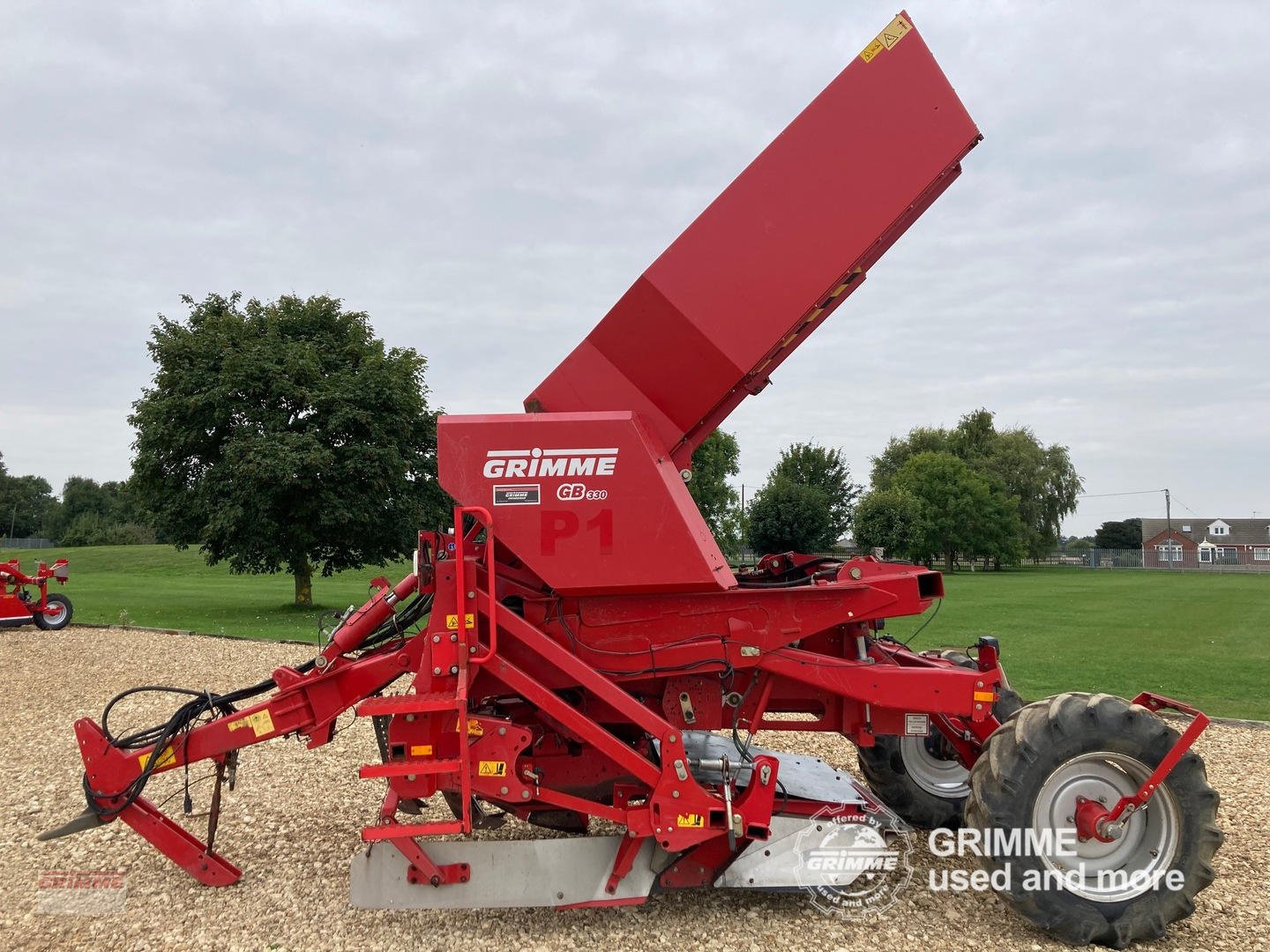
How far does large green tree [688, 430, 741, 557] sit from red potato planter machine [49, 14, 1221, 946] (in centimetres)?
4464

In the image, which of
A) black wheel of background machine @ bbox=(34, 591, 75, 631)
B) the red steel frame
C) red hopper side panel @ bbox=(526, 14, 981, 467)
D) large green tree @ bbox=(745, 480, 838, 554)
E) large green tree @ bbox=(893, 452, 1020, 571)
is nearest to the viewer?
red hopper side panel @ bbox=(526, 14, 981, 467)

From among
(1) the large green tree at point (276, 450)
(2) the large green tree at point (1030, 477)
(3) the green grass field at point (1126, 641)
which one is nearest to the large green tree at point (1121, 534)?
(2) the large green tree at point (1030, 477)

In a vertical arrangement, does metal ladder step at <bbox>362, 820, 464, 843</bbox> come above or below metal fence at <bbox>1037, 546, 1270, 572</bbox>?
above

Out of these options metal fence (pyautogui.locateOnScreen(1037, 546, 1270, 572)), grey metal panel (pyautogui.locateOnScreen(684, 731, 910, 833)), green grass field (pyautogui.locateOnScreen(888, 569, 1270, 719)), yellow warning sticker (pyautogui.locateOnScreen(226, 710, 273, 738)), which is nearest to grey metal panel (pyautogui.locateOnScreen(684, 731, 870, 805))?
grey metal panel (pyautogui.locateOnScreen(684, 731, 910, 833))

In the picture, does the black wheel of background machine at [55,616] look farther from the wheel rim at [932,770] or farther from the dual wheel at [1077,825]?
the dual wheel at [1077,825]

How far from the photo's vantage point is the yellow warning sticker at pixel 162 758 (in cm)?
480

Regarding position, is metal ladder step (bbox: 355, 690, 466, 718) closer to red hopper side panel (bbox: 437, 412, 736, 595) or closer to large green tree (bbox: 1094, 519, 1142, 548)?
red hopper side panel (bbox: 437, 412, 736, 595)

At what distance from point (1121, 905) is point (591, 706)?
2.84 metres

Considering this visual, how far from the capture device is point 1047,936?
4.41m

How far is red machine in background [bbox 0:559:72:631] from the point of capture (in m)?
17.6

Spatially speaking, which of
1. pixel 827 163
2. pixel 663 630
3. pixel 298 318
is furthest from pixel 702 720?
pixel 298 318

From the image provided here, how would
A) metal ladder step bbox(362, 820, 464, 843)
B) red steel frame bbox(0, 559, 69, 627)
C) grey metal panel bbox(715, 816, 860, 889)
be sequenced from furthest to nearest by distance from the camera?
red steel frame bbox(0, 559, 69, 627), grey metal panel bbox(715, 816, 860, 889), metal ladder step bbox(362, 820, 464, 843)

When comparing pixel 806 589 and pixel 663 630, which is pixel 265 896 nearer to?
pixel 663 630

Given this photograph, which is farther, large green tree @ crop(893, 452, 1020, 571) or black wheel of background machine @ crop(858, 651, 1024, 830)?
large green tree @ crop(893, 452, 1020, 571)
